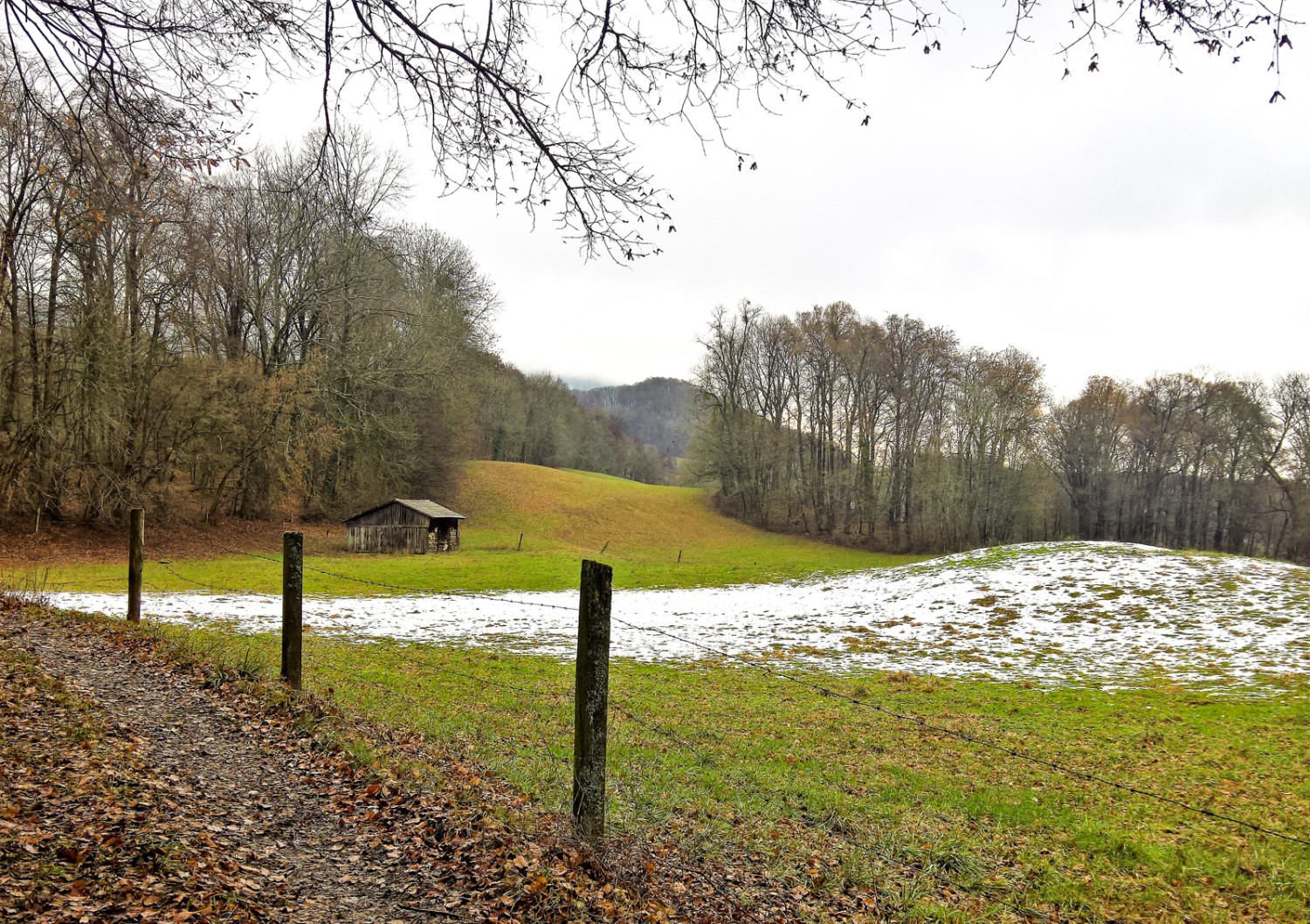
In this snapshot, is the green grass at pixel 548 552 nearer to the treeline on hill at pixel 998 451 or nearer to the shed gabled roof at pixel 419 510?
the shed gabled roof at pixel 419 510

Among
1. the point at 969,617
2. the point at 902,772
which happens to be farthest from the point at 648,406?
the point at 902,772

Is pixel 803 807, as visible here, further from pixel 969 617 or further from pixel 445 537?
pixel 445 537

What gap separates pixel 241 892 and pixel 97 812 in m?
1.14

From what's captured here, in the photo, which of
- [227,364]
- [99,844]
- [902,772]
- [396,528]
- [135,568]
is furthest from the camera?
[396,528]

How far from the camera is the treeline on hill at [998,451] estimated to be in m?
48.1

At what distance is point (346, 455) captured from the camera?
40.8 m

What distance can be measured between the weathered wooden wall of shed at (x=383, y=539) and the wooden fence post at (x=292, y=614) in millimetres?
29934

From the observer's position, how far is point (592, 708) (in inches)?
168

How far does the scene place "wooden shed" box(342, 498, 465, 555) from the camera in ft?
117

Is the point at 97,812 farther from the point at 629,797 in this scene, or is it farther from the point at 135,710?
the point at 629,797

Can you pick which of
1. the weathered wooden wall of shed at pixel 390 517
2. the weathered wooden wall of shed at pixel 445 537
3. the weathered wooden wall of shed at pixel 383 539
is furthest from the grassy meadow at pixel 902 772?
the weathered wooden wall of shed at pixel 445 537

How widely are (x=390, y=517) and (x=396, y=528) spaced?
2.43 ft

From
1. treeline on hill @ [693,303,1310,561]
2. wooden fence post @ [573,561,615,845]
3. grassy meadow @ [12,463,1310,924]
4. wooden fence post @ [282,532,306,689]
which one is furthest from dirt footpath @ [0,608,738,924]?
treeline on hill @ [693,303,1310,561]

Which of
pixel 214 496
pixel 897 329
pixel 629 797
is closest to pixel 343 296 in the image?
pixel 214 496
